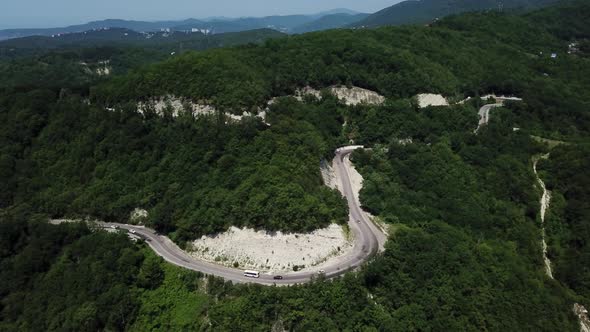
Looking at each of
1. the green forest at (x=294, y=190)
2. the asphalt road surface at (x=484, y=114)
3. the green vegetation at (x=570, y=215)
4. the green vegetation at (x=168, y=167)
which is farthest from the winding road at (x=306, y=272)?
the asphalt road surface at (x=484, y=114)

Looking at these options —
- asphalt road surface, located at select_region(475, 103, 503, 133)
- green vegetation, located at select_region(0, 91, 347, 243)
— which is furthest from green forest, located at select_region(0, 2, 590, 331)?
asphalt road surface, located at select_region(475, 103, 503, 133)

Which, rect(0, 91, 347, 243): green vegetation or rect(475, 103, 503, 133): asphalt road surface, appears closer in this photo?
rect(0, 91, 347, 243): green vegetation

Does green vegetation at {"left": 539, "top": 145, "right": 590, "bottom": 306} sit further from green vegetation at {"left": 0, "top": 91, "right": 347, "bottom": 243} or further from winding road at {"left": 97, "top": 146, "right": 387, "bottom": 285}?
green vegetation at {"left": 0, "top": 91, "right": 347, "bottom": 243}

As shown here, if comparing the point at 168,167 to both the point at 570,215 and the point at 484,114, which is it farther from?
the point at 484,114

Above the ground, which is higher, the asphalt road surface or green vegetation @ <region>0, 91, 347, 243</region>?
green vegetation @ <region>0, 91, 347, 243</region>

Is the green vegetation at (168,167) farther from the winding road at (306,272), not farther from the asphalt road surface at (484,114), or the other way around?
the asphalt road surface at (484,114)

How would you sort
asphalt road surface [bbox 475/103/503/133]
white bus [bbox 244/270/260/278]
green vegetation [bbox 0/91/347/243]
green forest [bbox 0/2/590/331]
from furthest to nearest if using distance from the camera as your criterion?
asphalt road surface [bbox 475/103/503/133], green vegetation [bbox 0/91/347/243], white bus [bbox 244/270/260/278], green forest [bbox 0/2/590/331]

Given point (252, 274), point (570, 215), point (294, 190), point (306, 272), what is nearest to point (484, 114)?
point (570, 215)

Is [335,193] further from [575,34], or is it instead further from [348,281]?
[575,34]
